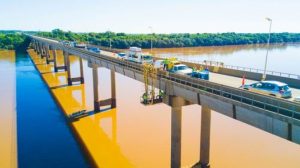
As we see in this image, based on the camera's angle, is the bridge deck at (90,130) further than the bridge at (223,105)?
Yes

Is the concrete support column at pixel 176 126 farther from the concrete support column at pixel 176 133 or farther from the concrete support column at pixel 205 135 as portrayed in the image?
the concrete support column at pixel 205 135

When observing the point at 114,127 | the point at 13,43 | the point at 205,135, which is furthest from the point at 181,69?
the point at 13,43

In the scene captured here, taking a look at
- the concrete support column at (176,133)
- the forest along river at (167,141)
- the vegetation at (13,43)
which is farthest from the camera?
the vegetation at (13,43)

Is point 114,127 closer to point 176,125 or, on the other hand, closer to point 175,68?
point 175,68

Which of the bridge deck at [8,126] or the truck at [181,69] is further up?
the truck at [181,69]

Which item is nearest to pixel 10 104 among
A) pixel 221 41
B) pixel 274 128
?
pixel 274 128

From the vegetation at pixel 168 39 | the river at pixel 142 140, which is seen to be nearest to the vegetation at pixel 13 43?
the vegetation at pixel 168 39
